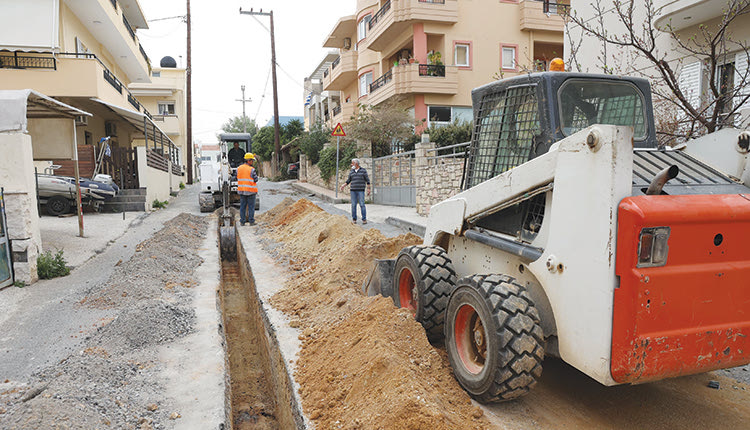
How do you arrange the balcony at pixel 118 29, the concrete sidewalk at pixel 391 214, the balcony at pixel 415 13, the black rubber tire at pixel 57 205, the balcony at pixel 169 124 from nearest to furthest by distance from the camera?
the concrete sidewalk at pixel 391 214 → the black rubber tire at pixel 57 205 → the balcony at pixel 118 29 → the balcony at pixel 415 13 → the balcony at pixel 169 124

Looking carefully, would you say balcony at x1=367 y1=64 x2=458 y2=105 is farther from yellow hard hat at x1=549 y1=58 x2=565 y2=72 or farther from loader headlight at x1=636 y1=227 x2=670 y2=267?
loader headlight at x1=636 y1=227 x2=670 y2=267

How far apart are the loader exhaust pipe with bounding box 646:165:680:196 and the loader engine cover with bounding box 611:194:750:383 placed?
7 cm

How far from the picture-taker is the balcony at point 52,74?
14.8 m

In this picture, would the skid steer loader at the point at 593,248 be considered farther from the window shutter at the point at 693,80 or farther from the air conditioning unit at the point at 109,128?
the air conditioning unit at the point at 109,128

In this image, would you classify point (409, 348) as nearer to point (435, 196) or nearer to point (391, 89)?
point (435, 196)

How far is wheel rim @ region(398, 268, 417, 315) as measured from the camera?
4.64 m

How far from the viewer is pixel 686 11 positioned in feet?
29.4

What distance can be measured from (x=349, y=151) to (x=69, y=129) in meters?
13.1

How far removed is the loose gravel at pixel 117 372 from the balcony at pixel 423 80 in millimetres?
17448

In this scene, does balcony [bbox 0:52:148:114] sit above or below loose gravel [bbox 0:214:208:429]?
above

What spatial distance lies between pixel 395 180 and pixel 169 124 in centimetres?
2508

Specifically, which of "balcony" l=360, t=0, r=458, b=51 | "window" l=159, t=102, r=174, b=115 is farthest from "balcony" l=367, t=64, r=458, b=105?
"window" l=159, t=102, r=174, b=115

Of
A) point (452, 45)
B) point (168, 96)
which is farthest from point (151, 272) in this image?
point (168, 96)

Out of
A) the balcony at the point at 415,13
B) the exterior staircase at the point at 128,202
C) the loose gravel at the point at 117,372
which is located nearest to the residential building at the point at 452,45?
the balcony at the point at 415,13
